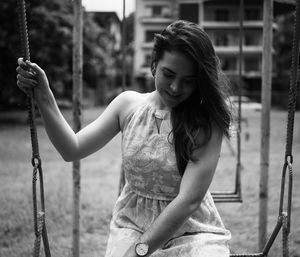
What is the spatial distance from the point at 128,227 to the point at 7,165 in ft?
19.5

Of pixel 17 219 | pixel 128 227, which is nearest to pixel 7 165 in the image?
pixel 17 219

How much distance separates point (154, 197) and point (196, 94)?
0.45 meters

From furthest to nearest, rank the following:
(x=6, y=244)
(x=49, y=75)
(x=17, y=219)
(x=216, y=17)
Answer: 1. (x=216, y=17)
2. (x=49, y=75)
3. (x=17, y=219)
4. (x=6, y=244)

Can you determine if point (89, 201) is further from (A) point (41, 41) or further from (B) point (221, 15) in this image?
(B) point (221, 15)

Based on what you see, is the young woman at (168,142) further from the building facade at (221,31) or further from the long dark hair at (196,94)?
the building facade at (221,31)

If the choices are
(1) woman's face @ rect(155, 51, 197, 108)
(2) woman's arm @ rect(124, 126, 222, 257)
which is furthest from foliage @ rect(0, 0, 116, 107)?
(2) woman's arm @ rect(124, 126, 222, 257)

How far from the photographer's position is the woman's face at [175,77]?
5.24 feet

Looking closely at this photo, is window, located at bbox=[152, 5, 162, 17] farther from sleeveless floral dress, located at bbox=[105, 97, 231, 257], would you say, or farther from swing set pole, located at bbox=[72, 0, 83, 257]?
sleeveless floral dress, located at bbox=[105, 97, 231, 257]

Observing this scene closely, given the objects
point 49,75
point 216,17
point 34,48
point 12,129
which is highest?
point 216,17

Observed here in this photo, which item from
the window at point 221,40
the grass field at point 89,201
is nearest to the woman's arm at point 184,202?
the grass field at point 89,201

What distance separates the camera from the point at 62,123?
1.73m

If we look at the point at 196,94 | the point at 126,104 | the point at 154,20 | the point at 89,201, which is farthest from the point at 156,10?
the point at 196,94

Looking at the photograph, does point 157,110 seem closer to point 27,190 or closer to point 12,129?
point 27,190

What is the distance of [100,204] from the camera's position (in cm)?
506
